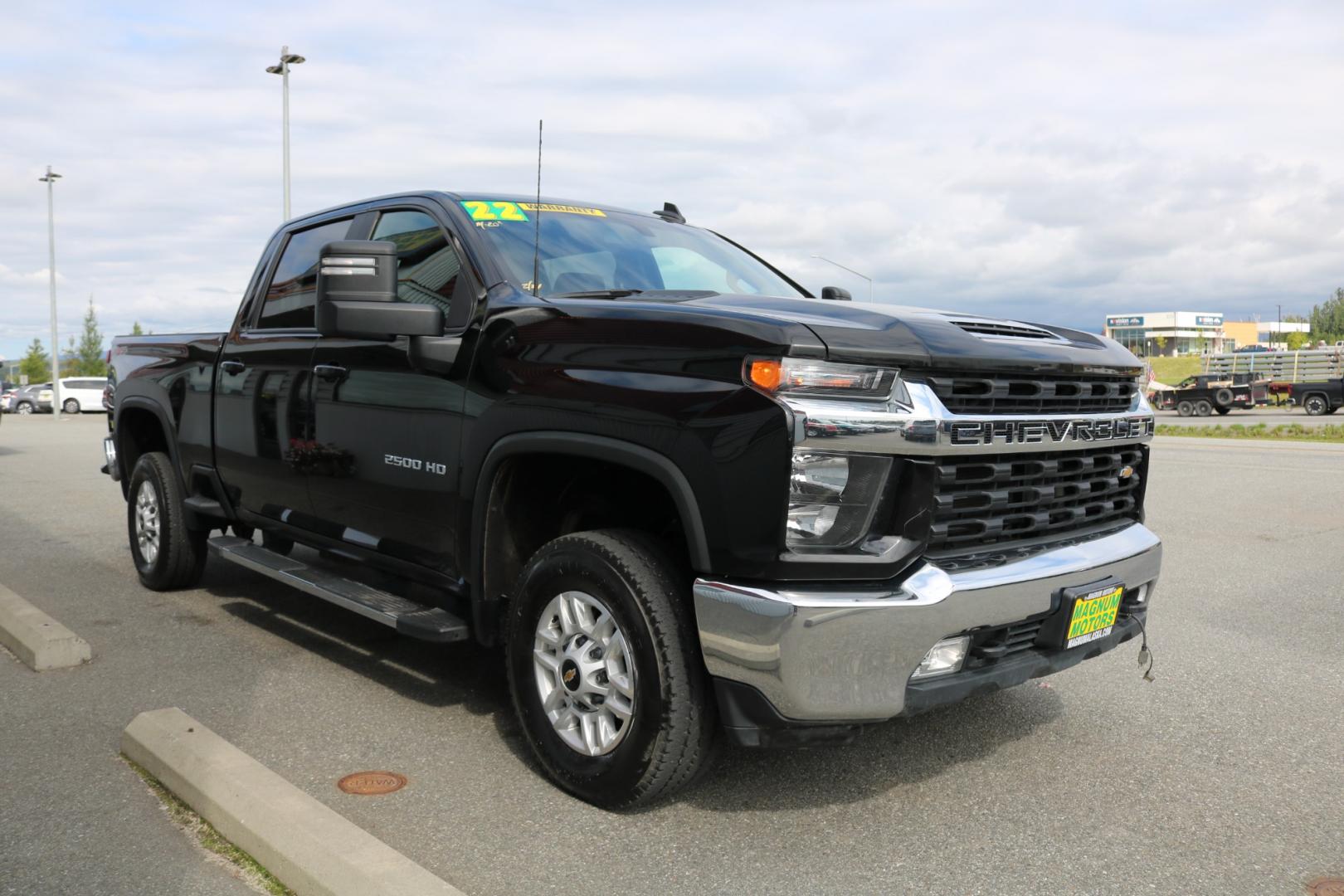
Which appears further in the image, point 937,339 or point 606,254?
point 606,254

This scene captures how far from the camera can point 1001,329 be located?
376 cm

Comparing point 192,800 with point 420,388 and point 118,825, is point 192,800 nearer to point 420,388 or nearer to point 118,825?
point 118,825

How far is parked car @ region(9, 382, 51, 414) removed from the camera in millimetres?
45394

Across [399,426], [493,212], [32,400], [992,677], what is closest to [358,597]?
[399,426]

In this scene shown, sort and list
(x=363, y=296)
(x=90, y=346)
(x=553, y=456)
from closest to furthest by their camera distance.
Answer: (x=553, y=456) < (x=363, y=296) < (x=90, y=346)

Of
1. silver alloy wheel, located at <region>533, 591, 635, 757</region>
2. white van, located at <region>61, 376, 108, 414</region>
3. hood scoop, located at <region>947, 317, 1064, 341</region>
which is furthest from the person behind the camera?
white van, located at <region>61, 376, 108, 414</region>

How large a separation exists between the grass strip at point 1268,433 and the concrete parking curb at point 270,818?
23.5 m

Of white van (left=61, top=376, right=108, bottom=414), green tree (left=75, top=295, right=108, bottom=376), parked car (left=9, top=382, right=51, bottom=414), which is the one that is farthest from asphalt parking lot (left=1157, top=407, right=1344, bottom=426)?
green tree (left=75, top=295, right=108, bottom=376)

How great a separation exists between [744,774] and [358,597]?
166cm

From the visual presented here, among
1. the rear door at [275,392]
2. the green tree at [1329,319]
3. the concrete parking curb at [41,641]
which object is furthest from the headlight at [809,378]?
the green tree at [1329,319]

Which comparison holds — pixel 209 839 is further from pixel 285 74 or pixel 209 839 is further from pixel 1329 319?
pixel 1329 319

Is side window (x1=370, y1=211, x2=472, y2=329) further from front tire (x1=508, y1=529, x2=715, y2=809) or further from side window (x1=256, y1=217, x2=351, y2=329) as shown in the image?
front tire (x1=508, y1=529, x2=715, y2=809)

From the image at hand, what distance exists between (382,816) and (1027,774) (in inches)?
82.1

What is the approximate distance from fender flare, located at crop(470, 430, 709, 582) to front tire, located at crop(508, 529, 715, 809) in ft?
0.63
